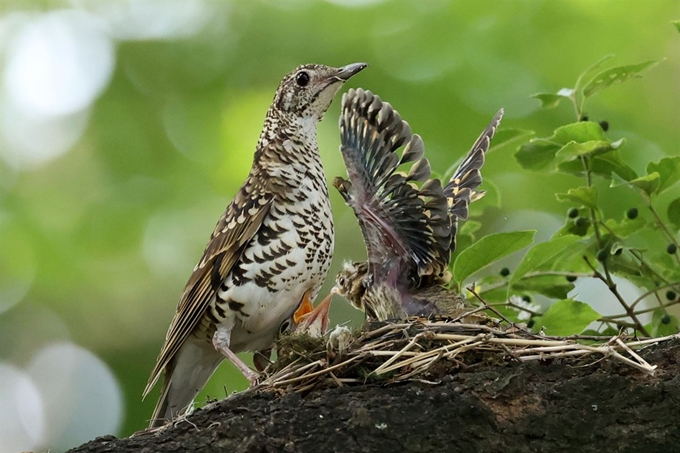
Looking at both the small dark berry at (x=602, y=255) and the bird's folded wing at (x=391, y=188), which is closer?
the small dark berry at (x=602, y=255)

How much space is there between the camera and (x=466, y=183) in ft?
10.2

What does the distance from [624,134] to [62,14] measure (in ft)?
→ 12.1

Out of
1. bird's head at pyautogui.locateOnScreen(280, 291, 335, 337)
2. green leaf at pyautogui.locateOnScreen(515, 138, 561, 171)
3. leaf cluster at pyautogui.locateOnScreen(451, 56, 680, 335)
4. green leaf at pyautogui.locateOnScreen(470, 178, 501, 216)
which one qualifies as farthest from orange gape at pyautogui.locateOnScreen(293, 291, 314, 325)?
green leaf at pyautogui.locateOnScreen(515, 138, 561, 171)

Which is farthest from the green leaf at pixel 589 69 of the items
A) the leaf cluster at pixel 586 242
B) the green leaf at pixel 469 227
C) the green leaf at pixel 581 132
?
the green leaf at pixel 469 227

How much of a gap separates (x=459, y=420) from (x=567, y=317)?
93 centimetres

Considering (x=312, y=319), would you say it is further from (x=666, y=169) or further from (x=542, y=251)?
(x=666, y=169)

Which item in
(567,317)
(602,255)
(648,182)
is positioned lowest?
(567,317)

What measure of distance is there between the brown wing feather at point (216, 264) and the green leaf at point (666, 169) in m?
1.34

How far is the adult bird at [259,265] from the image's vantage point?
3.06 metres

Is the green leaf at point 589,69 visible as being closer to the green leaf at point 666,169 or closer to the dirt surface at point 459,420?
the green leaf at point 666,169

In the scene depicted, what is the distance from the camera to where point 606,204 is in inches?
154

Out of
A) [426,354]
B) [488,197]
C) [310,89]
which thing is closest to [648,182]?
[488,197]

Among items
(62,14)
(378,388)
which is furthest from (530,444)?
(62,14)

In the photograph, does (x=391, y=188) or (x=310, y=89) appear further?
(x=310, y=89)
